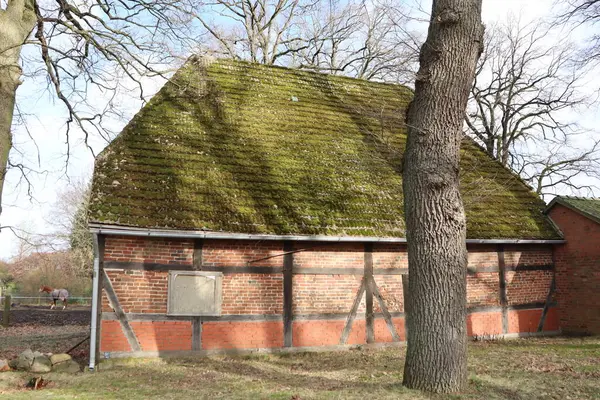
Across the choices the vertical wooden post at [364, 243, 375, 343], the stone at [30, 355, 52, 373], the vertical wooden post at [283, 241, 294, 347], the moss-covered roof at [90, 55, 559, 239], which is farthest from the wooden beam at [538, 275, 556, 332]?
the stone at [30, 355, 52, 373]

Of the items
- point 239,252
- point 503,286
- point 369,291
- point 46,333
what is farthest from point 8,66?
point 503,286

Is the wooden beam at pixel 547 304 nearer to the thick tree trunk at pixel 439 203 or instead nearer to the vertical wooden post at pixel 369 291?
the vertical wooden post at pixel 369 291

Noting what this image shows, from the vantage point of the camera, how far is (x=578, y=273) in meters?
11.5

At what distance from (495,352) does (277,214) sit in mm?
4869

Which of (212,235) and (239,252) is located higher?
(212,235)

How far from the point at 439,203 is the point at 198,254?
466 centimetres

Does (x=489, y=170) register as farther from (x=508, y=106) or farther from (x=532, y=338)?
(x=508, y=106)

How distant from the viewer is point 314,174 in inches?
425

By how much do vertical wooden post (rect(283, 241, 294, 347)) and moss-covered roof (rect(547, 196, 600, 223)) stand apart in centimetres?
693

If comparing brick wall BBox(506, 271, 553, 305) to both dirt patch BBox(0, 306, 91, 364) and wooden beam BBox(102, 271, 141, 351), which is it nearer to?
wooden beam BBox(102, 271, 141, 351)

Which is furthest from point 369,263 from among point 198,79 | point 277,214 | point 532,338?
point 198,79

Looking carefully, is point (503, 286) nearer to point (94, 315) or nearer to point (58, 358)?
point (94, 315)

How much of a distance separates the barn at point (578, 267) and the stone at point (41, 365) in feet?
35.8

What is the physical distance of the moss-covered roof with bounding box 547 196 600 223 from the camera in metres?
11.3
